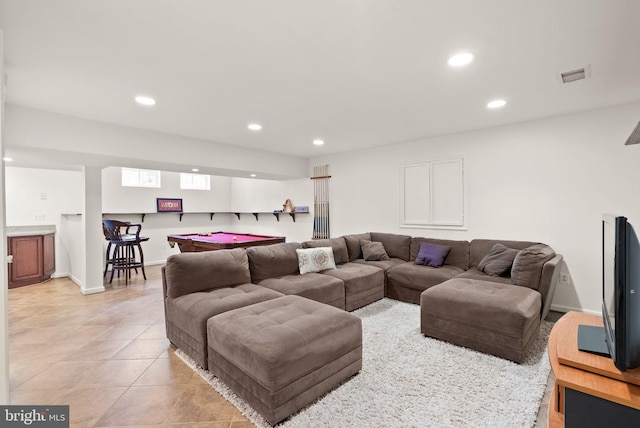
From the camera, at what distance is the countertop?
4.82 meters

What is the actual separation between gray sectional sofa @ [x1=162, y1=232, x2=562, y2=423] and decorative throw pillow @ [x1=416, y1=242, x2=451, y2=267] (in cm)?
1

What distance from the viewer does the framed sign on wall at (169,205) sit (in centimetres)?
698

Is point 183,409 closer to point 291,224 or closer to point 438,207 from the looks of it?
point 438,207

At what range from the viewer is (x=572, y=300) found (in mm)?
3566

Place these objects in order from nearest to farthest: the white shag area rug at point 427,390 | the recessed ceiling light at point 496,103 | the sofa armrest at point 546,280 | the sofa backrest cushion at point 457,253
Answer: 1. the white shag area rug at point 427,390
2. the sofa armrest at point 546,280
3. the recessed ceiling light at point 496,103
4. the sofa backrest cushion at point 457,253

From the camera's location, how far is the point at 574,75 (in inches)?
97.0

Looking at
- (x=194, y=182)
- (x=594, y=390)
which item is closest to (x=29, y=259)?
(x=194, y=182)

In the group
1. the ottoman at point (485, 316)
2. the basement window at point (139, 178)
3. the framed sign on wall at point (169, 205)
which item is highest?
the basement window at point (139, 178)

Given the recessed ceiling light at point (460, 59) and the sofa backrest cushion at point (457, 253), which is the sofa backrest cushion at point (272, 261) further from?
the recessed ceiling light at point (460, 59)

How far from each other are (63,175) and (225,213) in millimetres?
3673

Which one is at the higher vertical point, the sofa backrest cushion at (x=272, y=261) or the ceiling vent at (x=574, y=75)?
the ceiling vent at (x=574, y=75)

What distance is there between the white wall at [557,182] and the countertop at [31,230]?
21.2 feet

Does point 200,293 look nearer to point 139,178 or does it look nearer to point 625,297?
point 625,297

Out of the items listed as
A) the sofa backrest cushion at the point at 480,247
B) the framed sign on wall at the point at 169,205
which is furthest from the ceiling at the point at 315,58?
the framed sign on wall at the point at 169,205
